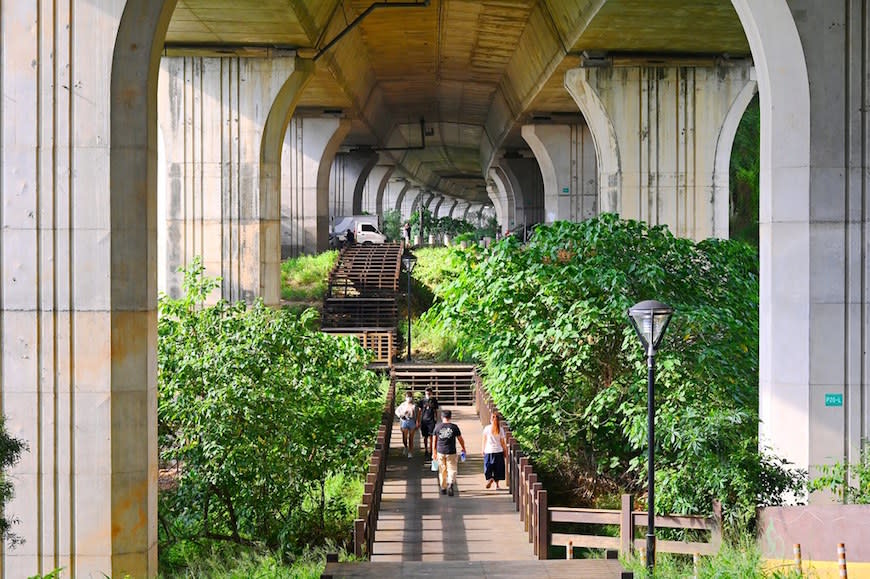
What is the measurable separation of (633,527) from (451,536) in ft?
10.6

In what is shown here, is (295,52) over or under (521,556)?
over

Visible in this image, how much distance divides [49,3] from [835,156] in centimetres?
961

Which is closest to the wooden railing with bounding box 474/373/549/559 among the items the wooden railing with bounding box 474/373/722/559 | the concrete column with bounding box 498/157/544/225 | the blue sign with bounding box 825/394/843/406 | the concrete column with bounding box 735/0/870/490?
the wooden railing with bounding box 474/373/722/559

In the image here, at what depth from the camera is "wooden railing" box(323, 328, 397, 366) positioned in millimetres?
34281

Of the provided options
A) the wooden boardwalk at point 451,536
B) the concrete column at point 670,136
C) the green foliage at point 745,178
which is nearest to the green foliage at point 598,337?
the wooden boardwalk at point 451,536

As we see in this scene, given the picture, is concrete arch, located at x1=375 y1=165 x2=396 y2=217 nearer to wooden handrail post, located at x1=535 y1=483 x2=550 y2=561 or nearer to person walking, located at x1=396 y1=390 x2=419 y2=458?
person walking, located at x1=396 y1=390 x2=419 y2=458

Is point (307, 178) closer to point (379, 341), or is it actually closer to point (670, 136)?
point (379, 341)

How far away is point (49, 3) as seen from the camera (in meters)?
13.4

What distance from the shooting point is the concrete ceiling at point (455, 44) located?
78.2 ft

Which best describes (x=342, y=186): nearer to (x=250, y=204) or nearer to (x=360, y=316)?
(x=360, y=316)

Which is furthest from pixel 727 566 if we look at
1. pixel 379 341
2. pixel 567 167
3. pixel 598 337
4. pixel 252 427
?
pixel 567 167

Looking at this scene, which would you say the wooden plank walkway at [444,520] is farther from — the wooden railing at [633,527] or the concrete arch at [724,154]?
the concrete arch at [724,154]

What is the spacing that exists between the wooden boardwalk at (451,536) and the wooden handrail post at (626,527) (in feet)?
4.11

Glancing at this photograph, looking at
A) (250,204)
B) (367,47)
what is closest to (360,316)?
(367,47)
